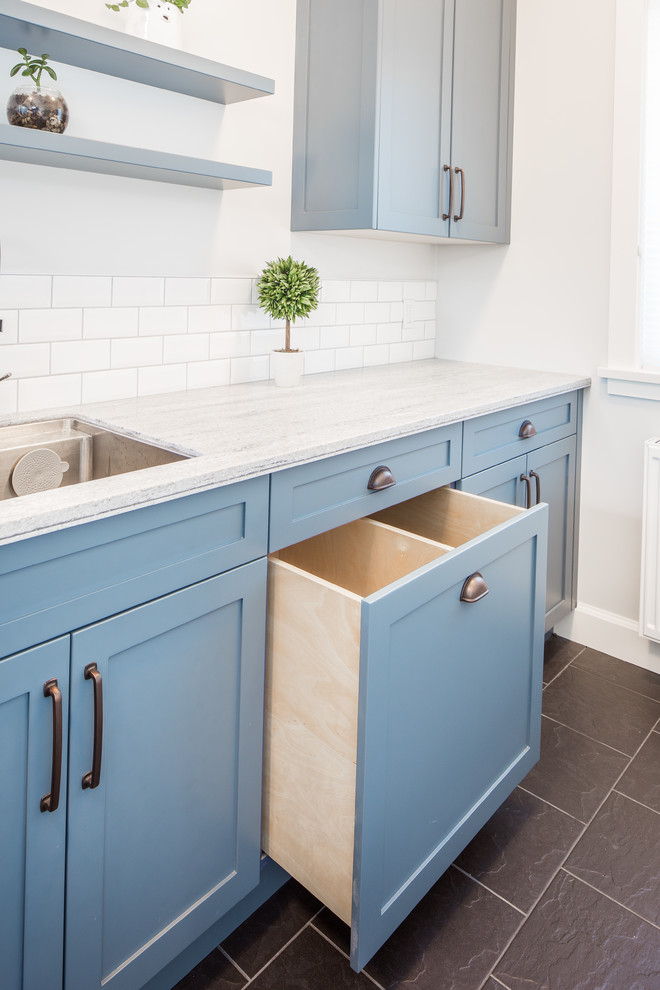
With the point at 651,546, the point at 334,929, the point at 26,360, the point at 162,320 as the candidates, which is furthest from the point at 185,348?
the point at 651,546

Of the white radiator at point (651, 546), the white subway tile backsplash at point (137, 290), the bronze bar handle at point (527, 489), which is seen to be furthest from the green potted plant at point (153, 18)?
the white radiator at point (651, 546)

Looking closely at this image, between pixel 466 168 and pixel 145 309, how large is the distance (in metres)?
1.20

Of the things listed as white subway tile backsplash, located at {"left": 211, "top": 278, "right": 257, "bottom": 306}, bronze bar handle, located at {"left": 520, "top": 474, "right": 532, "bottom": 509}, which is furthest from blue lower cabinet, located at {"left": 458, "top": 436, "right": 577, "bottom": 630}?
white subway tile backsplash, located at {"left": 211, "top": 278, "right": 257, "bottom": 306}

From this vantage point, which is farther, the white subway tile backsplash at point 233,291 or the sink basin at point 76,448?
the white subway tile backsplash at point 233,291

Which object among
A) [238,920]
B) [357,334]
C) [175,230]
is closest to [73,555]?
[238,920]

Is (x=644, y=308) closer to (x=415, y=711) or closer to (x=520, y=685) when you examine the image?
(x=520, y=685)

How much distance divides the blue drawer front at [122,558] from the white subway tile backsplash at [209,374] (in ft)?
2.61

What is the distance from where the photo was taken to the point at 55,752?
0.94 meters

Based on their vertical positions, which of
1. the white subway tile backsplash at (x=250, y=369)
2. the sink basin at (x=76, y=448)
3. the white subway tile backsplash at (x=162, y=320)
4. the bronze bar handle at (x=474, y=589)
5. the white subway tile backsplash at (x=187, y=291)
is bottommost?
the bronze bar handle at (x=474, y=589)

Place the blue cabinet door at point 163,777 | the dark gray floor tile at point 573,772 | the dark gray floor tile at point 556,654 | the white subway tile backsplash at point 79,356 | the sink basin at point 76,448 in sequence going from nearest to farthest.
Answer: the blue cabinet door at point 163,777
the sink basin at point 76,448
the white subway tile backsplash at point 79,356
the dark gray floor tile at point 573,772
the dark gray floor tile at point 556,654

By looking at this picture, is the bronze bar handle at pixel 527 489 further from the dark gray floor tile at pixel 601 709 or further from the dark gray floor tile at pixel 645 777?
the dark gray floor tile at pixel 645 777

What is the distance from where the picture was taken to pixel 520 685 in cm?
150

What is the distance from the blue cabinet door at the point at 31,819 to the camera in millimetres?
912

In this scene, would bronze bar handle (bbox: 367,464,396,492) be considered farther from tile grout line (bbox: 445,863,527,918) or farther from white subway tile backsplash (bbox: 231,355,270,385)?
tile grout line (bbox: 445,863,527,918)
